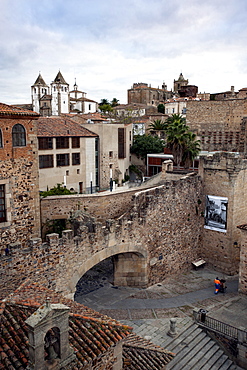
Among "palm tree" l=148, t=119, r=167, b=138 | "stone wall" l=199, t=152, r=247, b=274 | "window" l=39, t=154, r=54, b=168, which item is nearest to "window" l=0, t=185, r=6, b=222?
"stone wall" l=199, t=152, r=247, b=274

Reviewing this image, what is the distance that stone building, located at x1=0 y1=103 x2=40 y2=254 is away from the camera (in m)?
15.9

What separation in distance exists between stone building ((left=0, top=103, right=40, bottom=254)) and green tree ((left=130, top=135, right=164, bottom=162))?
28.8 metres

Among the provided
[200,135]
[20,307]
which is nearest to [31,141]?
[20,307]

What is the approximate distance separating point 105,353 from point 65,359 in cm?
138

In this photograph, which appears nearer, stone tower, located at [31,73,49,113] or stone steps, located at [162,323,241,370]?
stone steps, located at [162,323,241,370]

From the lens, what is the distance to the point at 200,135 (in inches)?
1703

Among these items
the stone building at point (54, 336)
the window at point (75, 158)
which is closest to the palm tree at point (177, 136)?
the window at point (75, 158)

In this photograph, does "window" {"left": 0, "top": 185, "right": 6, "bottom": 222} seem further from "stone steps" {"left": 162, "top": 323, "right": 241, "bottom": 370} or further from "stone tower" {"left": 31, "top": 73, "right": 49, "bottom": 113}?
"stone tower" {"left": 31, "top": 73, "right": 49, "bottom": 113}

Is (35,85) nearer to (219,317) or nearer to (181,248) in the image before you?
(181,248)

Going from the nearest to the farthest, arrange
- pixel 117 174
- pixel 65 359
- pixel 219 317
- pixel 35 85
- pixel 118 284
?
pixel 65 359
pixel 219 317
pixel 118 284
pixel 117 174
pixel 35 85

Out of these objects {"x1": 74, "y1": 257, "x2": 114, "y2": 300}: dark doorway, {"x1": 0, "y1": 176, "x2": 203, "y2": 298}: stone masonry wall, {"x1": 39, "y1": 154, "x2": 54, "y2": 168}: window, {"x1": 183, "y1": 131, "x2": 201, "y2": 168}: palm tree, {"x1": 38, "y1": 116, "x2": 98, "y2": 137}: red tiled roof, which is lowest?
{"x1": 74, "y1": 257, "x2": 114, "y2": 300}: dark doorway

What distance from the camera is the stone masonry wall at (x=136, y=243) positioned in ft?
41.4

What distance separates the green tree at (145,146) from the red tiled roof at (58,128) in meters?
11.0

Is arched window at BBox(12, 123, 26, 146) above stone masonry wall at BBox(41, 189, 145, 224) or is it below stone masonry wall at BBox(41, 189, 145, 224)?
above
